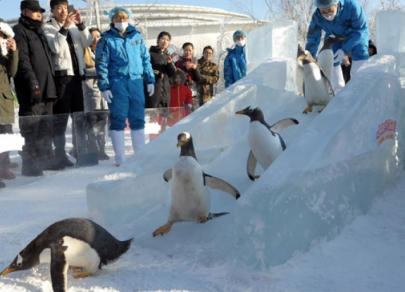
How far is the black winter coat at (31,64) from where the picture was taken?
505 cm

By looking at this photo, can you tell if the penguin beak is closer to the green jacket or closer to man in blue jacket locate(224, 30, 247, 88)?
the green jacket

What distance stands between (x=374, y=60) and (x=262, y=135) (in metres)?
1.22

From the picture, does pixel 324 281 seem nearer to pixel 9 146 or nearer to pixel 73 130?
pixel 9 146

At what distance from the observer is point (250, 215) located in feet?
A: 8.49

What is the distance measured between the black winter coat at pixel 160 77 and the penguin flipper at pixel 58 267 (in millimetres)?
4576

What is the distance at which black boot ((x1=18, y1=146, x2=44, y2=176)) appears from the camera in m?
4.95

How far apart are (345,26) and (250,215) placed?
3.24 m

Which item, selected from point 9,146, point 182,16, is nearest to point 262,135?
point 9,146

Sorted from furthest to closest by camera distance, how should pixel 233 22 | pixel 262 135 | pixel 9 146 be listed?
pixel 233 22 → pixel 9 146 → pixel 262 135

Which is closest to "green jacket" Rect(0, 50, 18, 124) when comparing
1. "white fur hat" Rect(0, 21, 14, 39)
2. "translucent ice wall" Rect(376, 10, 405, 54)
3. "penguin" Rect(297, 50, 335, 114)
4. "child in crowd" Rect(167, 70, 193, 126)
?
"white fur hat" Rect(0, 21, 14, 39)

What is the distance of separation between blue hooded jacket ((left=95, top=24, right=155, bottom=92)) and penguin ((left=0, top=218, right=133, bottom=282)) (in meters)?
2.93

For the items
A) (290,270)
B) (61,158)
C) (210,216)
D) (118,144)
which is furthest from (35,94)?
(290,270)

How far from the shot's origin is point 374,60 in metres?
3.93

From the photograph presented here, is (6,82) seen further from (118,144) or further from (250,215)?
(250,215)
